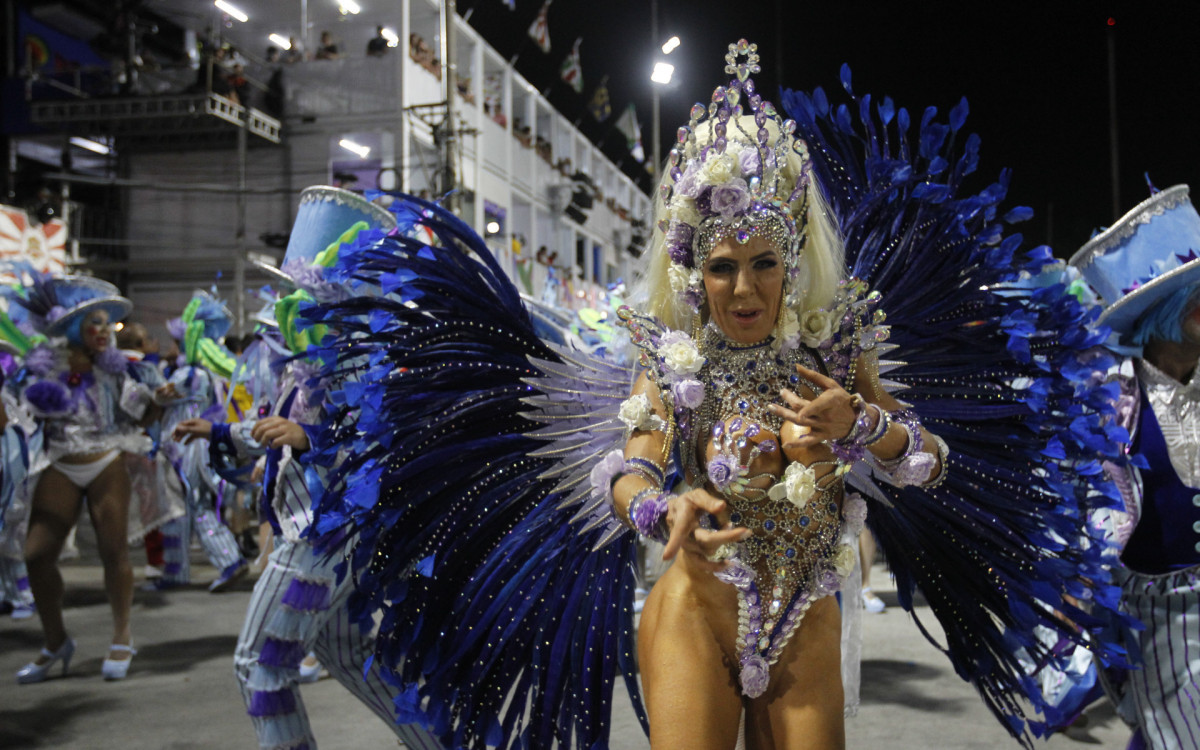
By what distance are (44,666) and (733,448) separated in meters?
5.01

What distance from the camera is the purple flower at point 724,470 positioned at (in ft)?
6.97

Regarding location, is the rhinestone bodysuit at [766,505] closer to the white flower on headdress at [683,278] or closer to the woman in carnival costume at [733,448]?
the woman in carnival costume at [733,448]

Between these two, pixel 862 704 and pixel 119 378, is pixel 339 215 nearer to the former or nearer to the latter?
pixel 119 378

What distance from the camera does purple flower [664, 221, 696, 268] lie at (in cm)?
230

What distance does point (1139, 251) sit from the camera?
322 centimetres

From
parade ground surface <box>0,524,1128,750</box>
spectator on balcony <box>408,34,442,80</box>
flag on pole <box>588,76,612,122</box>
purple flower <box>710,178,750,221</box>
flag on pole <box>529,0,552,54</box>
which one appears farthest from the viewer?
flag on pole <box>588,76,612,122</box>

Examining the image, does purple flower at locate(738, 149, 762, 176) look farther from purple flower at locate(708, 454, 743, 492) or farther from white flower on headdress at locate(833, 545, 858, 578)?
white flower on headdress at locate(833, 545, 858, 578)

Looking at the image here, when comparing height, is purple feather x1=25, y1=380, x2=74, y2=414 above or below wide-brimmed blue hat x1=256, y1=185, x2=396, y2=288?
below

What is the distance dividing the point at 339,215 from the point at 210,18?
16.4 metres

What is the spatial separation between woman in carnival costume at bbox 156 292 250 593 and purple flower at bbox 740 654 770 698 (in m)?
5.96

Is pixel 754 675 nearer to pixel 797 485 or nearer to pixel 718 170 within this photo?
pixel 797 485

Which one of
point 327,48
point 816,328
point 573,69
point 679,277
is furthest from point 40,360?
point 573,69

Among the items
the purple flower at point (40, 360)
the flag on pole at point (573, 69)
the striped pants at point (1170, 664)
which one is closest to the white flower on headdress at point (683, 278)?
the striped pants at point (1170, 664)

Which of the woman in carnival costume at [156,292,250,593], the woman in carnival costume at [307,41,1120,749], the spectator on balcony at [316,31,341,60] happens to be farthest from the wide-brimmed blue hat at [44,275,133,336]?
the spectator on balcony at [316,31,341,60]
